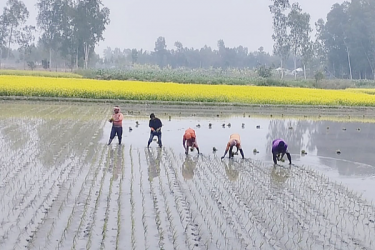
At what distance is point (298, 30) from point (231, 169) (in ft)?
168

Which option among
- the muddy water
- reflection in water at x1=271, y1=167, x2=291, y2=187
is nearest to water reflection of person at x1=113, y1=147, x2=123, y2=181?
the muddy water

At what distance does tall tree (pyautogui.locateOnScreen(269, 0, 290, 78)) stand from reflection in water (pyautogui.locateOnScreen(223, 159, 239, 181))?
4719 cm

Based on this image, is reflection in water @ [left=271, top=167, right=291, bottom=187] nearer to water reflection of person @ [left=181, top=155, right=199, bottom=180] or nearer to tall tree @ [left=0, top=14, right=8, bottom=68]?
water reflection of person @ [left=181, top=155, right=199, bottom=180]

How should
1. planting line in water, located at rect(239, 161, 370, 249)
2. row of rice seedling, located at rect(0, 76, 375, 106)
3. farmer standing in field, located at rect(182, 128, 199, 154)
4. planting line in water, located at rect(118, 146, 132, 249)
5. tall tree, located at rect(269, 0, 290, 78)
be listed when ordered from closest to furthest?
planting line in water, located at rect(118, 146, 132, 249) < planting line in water, located at rect(239, 161, 370, 249) < farmer standing in field, located at rect(182, 128, 199, 154) < row of rice seedling, located at rect(0, 76, 375, 106) < tall tree, located at rect(269, 0, 290, 78)

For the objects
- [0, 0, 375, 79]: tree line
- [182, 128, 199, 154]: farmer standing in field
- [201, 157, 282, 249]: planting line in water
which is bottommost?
Result: [201, 157, 282, 249]: planting line in water

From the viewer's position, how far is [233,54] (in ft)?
379

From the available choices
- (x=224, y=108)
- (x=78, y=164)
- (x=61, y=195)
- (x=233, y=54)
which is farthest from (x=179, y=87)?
(x=233, y=54)

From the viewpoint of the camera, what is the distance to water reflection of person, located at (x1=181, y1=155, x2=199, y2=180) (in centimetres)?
1000

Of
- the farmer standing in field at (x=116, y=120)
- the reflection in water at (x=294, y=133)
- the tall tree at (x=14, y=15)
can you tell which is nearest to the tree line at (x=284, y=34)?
the tall tree at (x=14, y=15)

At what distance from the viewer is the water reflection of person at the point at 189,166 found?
10000mm

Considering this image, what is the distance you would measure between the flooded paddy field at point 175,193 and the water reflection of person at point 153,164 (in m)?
0.02

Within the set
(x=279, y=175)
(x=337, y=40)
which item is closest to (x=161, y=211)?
(x=279, y=175)

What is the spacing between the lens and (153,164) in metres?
11.0

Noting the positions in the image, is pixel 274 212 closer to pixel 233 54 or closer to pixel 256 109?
pixel 256 109
